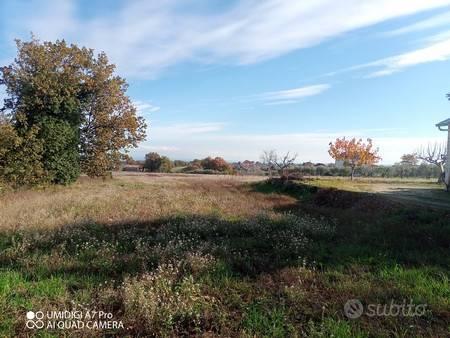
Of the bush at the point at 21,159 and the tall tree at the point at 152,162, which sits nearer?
the bush at the point at 21,159

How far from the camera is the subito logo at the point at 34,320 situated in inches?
156

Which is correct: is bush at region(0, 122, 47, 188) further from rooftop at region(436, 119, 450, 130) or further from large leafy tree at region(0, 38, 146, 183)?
rooftop at region(436, 119, 450, 130)

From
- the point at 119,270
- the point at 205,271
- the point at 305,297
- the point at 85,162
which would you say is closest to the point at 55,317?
the point at 119,270

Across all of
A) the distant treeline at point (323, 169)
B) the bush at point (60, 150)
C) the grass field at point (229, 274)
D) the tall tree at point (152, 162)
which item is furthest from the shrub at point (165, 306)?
the tall tree at point (152, 162)

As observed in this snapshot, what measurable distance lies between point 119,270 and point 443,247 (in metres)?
6.76

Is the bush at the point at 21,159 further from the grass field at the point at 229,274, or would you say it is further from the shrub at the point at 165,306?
the shrub at the point at 165,306

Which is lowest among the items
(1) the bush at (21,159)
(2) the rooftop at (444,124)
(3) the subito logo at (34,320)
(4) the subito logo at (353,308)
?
(3) the subito logo at (34,320)

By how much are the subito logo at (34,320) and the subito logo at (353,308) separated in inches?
149

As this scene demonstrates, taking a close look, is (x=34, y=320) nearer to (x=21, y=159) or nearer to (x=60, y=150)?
(x=21, y=159)

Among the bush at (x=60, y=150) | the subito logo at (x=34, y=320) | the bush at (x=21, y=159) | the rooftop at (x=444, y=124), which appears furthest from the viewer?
the rooftop at (x=444, y=124)

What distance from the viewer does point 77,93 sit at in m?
22.4

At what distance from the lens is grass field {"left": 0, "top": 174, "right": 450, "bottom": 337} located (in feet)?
13.3

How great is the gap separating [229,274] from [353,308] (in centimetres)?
205

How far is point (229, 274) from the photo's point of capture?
18.7 feet
